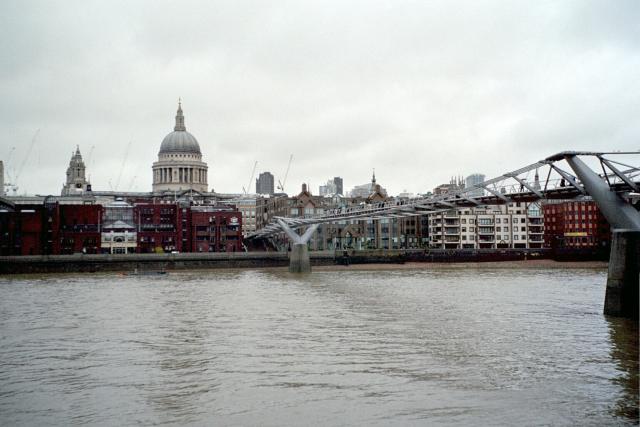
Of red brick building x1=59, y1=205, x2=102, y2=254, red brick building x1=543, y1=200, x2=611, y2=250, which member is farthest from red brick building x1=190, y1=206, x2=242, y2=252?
red brick building x1=543, y1=200, x2=611, y2=250

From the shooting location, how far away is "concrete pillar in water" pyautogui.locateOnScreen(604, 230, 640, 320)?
32594 mm

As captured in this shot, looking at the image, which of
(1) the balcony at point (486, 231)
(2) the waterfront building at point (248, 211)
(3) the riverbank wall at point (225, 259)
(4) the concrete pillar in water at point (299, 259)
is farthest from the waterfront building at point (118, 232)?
(2) the waterfront building at point (248, 211)

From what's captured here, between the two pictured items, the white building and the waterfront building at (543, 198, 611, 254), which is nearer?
the waterfront building at (543, 198, 611, 254)

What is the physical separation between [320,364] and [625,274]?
17.1 meters

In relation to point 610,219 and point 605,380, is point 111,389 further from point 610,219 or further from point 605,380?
point 610,219

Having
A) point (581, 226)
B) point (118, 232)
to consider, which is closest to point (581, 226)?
point (581, 226)

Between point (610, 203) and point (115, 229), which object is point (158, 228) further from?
point (610, 203)

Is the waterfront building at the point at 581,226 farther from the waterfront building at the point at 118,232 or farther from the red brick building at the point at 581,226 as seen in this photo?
the waterfront building at the point at 118,232

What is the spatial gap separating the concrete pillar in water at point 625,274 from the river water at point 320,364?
1.15 m

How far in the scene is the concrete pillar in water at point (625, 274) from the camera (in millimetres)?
32594

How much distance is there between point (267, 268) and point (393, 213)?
3753 centimetres

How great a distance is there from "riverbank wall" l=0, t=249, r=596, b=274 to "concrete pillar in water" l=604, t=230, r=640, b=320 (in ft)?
244

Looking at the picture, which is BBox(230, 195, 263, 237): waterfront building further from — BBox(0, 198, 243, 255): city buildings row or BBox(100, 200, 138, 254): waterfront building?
BBox(100, 200, 138, 254): waterfront building

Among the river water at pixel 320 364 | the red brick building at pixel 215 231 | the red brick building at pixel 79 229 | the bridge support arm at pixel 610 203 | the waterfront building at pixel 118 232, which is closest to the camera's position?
the river water at pixel 320 364
